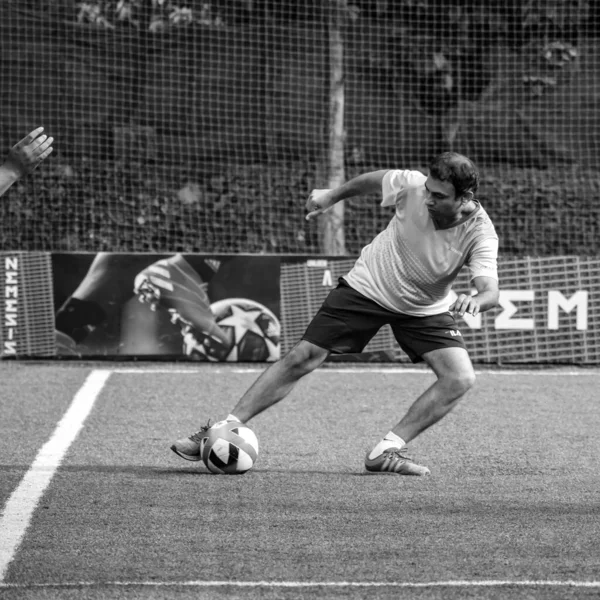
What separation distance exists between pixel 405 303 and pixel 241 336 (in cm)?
480

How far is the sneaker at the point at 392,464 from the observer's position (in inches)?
241

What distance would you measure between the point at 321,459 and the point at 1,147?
8.73 m

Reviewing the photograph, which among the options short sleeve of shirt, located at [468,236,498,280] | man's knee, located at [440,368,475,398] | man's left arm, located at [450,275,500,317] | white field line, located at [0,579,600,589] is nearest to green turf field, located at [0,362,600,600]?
white field line, located at [0,579,600,589]

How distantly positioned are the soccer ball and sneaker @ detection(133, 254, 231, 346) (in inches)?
190

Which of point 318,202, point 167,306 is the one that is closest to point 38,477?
point 318,202

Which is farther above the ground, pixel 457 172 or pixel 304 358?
pixel 457 172

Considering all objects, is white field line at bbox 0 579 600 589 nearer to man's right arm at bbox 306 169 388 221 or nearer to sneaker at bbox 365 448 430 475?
sneaker at bbox 365 448 430 475

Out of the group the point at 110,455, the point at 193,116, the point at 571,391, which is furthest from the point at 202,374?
the point at 193,116

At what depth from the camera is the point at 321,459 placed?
6.58 metres

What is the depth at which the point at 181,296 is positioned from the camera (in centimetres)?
1093

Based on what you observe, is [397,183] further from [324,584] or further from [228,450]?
[324,584]

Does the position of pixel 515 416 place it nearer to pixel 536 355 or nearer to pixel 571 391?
pixel 571 391

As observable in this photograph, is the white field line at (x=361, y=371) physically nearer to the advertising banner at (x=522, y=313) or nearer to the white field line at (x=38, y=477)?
the advertising banner at (x=522, y=313)

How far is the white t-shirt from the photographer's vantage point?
6086mm
